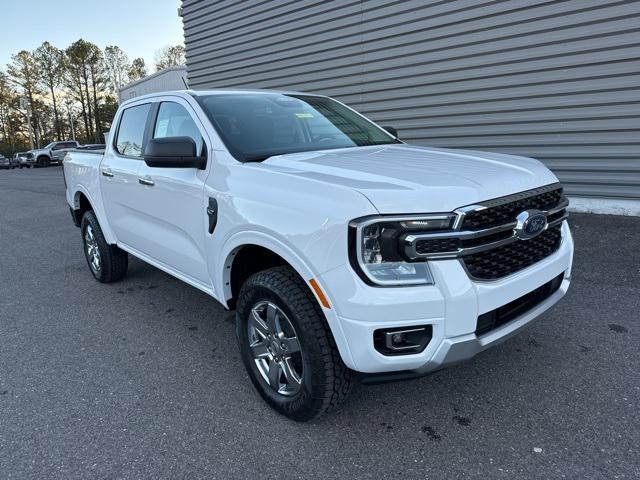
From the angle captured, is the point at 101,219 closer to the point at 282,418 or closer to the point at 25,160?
the point at 282,418

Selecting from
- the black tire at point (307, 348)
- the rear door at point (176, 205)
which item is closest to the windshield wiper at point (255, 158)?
the rear door at point (176, 205)

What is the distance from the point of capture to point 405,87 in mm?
7797

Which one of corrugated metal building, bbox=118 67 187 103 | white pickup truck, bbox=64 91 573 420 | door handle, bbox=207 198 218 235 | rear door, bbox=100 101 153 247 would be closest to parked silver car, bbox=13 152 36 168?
corrugated metal building, bbox=118 67 187 103

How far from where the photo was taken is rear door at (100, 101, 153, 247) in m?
3.82

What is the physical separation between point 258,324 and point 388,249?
0.99 meters

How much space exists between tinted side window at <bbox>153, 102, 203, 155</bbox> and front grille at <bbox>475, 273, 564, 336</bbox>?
1.97 m

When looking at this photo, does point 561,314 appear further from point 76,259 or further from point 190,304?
point 76,259

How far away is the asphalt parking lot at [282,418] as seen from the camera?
2.17 m

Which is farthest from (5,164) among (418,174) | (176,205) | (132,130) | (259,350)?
(418,174)

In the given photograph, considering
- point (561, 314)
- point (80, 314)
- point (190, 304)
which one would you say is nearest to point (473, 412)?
point (561, 314)

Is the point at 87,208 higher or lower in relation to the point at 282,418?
higher

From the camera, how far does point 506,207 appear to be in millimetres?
2209

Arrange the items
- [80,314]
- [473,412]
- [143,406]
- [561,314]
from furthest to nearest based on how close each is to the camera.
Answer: [80,314], [561,314], [143,406], [473,412]

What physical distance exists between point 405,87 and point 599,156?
10.3ft
